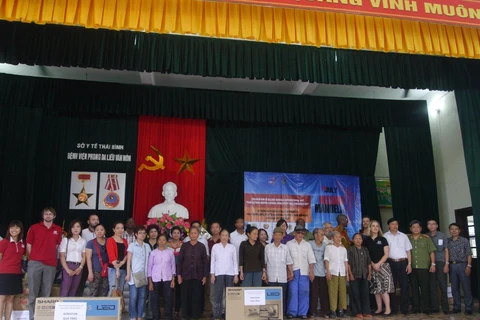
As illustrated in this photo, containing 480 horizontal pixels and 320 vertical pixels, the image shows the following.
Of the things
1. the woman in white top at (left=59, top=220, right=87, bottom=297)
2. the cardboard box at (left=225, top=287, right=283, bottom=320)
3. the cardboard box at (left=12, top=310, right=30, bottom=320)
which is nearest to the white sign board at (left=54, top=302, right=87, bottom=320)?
the cardboard box at (left=225, top=287, right=283, bottom=320)

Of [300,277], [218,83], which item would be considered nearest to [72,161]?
[218,83]

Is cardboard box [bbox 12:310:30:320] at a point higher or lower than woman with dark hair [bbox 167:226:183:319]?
lower

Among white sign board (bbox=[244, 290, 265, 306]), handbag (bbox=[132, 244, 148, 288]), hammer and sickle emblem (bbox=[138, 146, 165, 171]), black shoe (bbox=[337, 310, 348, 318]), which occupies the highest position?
hammer and sickle emblem (bbox=[138, 146, 165, 171])

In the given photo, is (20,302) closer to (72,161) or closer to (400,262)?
(72,161)

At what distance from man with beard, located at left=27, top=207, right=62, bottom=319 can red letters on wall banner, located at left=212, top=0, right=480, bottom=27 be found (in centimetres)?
356

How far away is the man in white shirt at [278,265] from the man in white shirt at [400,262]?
1.54m

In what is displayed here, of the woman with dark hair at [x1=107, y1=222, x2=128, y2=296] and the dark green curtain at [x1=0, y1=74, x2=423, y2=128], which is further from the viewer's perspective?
the dark green curtain at [x1=0, y1=74, x2=423, y2=128]

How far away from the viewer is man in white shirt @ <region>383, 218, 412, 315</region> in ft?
20.8

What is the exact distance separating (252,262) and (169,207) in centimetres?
341

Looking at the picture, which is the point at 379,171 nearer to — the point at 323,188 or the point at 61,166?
the point at 323,188

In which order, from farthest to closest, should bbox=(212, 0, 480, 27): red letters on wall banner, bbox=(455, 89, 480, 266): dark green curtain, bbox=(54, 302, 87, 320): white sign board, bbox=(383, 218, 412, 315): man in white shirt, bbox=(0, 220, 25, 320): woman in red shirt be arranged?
bbox=(455, 89, 480, 266): dark green curtain < bbox=(383, 218, 412, 315): man in white shirt < bbox=(0, 220, 25, 320): woman in red shirt < bbox=(212, 0, 480, 27): red letters on wall banner < bbox=(54, 302, 87, 320): white sign board

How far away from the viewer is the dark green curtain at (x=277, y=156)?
31.7 ft

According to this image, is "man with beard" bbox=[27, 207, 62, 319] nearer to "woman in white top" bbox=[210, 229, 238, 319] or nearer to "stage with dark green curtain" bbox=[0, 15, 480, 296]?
"woman in white top" bbox=[210, 229, 238, 319]

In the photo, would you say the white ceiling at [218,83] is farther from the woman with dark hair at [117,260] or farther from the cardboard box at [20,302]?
the cardboard box at [20,302]
